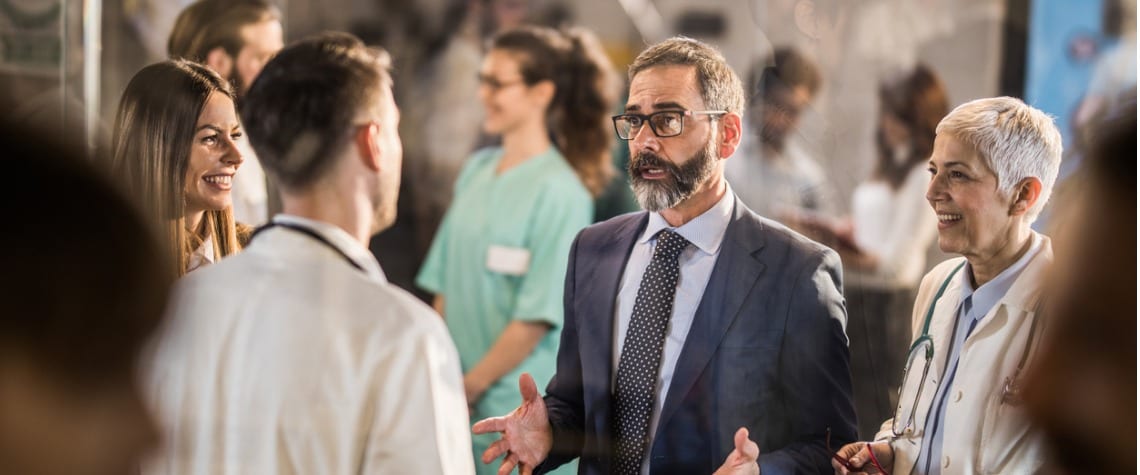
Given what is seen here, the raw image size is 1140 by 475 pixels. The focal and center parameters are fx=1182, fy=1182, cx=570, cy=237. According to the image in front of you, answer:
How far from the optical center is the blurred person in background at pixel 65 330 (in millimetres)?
1724

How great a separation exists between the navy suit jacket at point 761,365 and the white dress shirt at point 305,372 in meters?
0.40

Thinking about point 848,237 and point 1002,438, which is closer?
point 1002,438

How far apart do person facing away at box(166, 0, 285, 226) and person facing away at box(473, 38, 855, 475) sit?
0.59m

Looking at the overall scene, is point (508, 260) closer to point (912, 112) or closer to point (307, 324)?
point (307, 324)

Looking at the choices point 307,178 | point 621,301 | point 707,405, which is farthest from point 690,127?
point 307,178

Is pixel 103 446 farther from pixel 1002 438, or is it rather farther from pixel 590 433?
pixel 1002 438

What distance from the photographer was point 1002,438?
1.96 m

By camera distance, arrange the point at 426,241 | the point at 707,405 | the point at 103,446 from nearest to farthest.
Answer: the point at 103,446 < the point at 707,405 < the point at 426,241

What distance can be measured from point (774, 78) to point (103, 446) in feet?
4.56

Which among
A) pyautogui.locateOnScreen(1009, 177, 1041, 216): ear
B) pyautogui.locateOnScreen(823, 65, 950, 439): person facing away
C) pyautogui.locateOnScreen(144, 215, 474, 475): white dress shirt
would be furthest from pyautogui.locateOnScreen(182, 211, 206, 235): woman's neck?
pyautogui.locateOnScreen(1009, 177, 1041, 216): ear

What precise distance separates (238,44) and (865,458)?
1354 mm

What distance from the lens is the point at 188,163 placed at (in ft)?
6.86

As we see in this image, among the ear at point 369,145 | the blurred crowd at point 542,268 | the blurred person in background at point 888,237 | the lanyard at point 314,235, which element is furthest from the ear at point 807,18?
the lanyard at point 314,235


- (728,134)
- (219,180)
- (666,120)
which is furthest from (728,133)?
(219,180)
